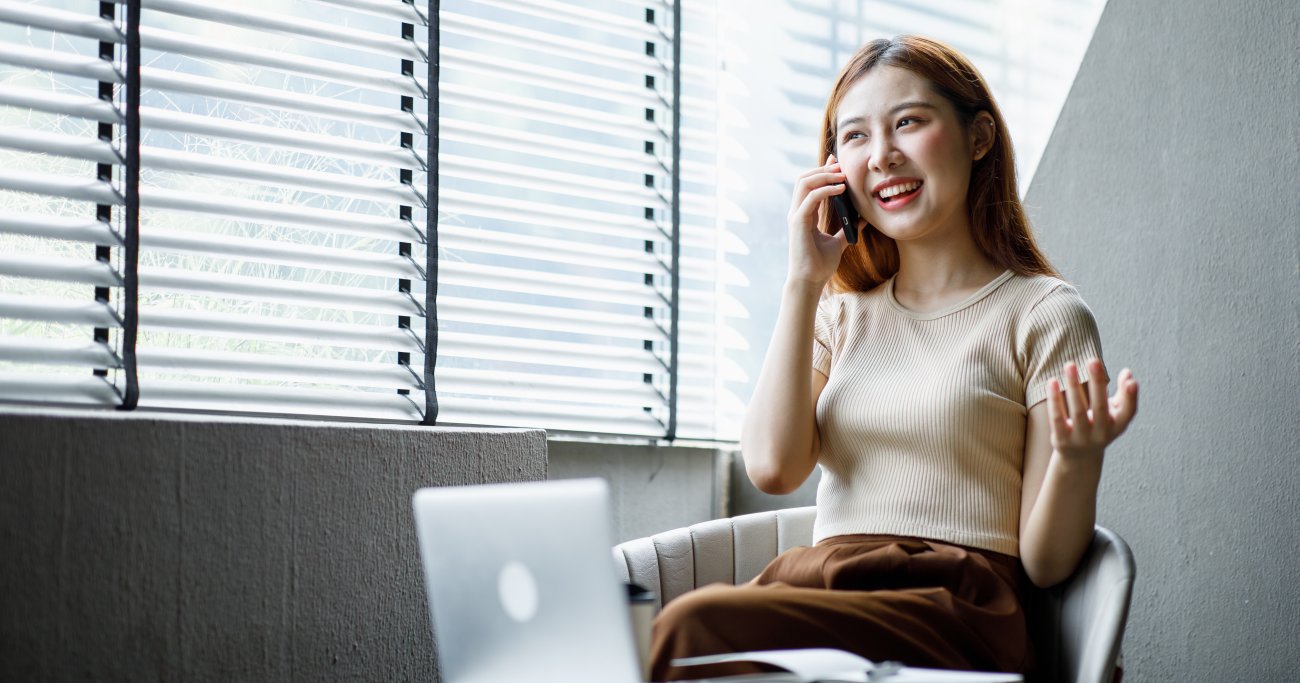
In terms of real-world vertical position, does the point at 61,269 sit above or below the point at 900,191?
below

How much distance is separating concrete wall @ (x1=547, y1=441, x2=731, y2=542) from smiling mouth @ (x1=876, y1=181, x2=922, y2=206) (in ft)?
3.16

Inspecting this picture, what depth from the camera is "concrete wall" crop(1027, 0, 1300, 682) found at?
7.22ft

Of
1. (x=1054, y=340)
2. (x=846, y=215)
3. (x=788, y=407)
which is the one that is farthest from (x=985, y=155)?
(x=788, y=407)

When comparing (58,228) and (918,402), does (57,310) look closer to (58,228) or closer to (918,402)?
(58,228)

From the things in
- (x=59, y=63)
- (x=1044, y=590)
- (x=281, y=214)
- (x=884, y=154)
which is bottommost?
(x=1044, y=590)

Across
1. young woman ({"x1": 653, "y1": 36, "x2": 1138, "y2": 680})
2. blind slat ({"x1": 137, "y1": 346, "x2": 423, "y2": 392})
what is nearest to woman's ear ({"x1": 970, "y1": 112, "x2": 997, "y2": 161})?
young woman ({"x1": 653, "y1": 36, "x2": 1138, "y2": 680})

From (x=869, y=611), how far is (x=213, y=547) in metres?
1.07

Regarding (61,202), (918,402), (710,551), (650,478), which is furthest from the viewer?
(650,478)

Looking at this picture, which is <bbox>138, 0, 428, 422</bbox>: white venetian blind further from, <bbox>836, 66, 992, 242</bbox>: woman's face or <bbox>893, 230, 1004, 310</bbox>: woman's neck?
<bbox>893, 230, 1004, 310</bbox>: woman's neck

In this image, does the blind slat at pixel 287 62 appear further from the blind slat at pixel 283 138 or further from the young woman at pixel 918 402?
the young woman at pixel 918 402

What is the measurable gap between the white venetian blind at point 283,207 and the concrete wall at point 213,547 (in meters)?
0.22

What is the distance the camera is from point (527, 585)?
127cm

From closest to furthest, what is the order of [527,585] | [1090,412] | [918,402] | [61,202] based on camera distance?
1. [527,585]
2. [1090,412]
3. [61,202]
4. [918,402]

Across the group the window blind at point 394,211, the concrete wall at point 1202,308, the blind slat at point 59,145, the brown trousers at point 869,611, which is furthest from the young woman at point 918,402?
the blind slat at point 59,145
